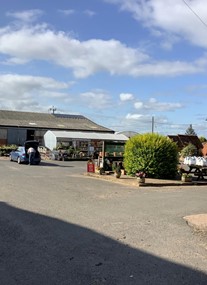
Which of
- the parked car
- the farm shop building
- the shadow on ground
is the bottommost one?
the shadow on ground

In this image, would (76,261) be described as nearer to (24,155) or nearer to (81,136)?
(24,155)

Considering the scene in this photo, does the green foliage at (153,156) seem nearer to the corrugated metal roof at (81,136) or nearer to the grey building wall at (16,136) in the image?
the corrugated metal roof at (81,136)

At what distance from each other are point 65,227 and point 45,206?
10.5ft

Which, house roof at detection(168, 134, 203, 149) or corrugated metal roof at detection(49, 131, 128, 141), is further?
Result: house roof at detection(168, 134, 203, 149)

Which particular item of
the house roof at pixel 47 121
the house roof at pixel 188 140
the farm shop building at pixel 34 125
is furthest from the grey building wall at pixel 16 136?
the house roof at pixel 188 140

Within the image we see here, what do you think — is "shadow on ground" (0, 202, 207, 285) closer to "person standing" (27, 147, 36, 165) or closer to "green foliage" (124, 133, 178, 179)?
"green foliage" (124, 133, 178, 179)

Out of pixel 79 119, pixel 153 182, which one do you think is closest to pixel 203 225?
pixel 153 182

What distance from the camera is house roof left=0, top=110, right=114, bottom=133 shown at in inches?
2760

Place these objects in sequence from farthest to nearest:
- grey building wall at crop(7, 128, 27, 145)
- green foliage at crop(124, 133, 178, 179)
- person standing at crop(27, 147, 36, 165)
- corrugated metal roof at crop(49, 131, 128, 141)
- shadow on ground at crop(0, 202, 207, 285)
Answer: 1. grey building wall at crop(7, 128, 27, 145)
2. corrugated metal roof at crop(49, 131, 128, 141)
3. person standing at crop(27, 147, 36, 165)
4. green foliage at crop(124, 133, 178, 179)
5. shadow on ground at crop(0, 202, 207, 285)

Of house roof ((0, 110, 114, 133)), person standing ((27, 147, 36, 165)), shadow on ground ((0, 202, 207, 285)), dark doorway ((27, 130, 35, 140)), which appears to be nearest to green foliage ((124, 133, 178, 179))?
person standing ((27, 147, 36, 165))


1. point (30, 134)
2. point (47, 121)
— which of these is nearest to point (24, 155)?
point (30, 134)

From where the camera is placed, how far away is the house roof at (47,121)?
7011cm

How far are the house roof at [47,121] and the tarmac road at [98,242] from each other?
183 ft

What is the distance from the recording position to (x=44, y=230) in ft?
29.9
